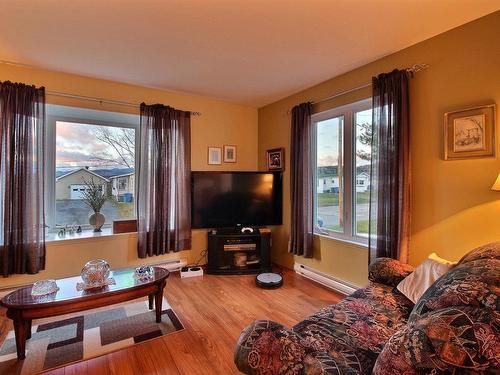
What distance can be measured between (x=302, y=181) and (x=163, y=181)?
1785mm

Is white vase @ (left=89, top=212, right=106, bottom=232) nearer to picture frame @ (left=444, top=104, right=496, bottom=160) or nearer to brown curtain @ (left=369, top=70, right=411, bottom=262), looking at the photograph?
brown curtain @ (left=369, top=70, right=411, bottom=262)

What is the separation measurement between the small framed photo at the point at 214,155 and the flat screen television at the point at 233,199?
15.5 inches

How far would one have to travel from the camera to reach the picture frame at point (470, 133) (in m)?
1.97

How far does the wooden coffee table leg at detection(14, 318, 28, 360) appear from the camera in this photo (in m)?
1.83

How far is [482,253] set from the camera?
146 cm

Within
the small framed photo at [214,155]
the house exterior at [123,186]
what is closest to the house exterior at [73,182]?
the house exterior at [123,186]

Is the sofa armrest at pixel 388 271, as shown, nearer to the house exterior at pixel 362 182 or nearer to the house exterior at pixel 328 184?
Result: the house exterior at pixel 362 182

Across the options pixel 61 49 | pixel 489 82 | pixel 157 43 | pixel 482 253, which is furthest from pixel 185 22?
pixel 482 253

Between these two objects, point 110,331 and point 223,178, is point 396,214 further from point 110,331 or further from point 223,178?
point 110,331

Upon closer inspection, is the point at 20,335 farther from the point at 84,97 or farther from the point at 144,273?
the point at 84,97

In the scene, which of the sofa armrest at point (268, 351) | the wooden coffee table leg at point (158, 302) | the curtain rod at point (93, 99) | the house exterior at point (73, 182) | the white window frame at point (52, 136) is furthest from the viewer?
the house exterior at point (73, 182)

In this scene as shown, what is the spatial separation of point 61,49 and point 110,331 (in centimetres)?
254

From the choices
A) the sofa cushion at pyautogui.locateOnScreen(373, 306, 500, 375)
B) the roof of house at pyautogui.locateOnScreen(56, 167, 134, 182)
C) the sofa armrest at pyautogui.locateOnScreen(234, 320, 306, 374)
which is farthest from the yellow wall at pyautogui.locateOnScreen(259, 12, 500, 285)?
the roof of house at pyautogui.locateOnScreen(56, 167, 134, 182)

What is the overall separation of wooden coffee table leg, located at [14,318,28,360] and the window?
2.91 m
